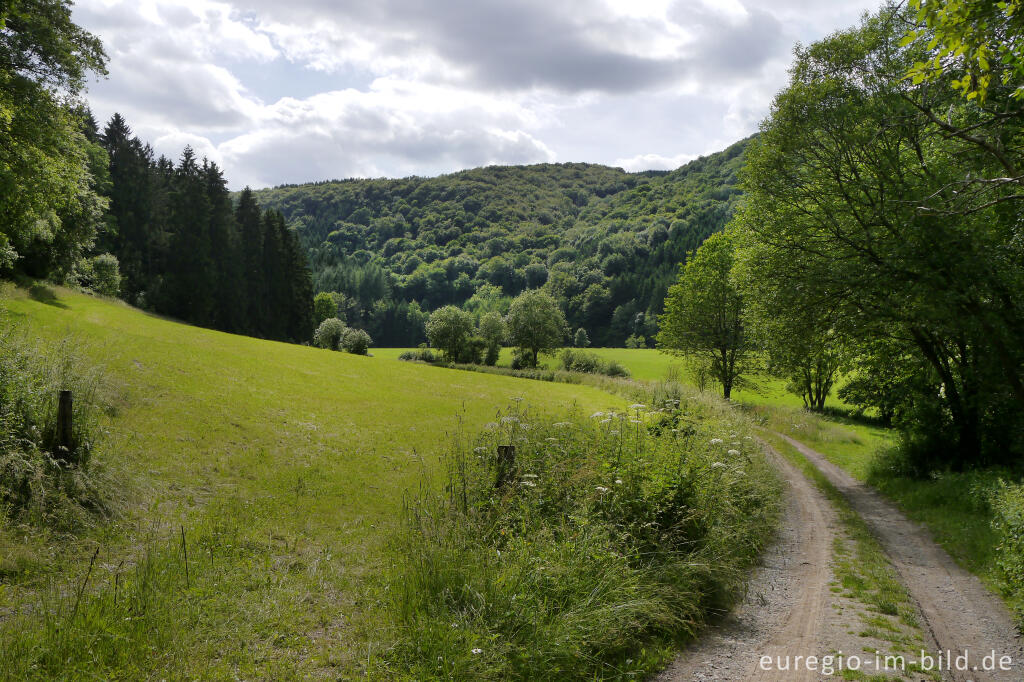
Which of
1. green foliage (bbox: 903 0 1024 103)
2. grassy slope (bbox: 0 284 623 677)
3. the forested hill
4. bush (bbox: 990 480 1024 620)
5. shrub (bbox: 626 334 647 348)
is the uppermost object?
the forested hill

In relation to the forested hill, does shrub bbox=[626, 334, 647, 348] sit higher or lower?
lower

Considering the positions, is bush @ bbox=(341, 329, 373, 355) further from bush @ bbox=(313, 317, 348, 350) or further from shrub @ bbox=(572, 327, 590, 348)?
shrub @ bbox=(572, 327, 590, 348)

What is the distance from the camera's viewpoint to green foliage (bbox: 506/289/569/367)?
2613 inches

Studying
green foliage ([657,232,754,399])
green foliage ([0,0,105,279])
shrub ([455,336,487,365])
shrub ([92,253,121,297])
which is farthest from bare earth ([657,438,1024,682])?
shrub ([455,336,487,365])

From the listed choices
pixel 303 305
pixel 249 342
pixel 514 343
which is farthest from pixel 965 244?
pixel 303 305

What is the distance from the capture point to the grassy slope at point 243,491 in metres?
5.55

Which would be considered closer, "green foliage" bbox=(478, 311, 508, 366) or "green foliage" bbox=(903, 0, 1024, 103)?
"green foliage" bbox=(903, 0, 1024, 103)

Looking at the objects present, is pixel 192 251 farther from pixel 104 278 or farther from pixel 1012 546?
pixel 1012 546

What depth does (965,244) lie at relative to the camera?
13.9m

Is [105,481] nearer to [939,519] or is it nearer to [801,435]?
[939,519]

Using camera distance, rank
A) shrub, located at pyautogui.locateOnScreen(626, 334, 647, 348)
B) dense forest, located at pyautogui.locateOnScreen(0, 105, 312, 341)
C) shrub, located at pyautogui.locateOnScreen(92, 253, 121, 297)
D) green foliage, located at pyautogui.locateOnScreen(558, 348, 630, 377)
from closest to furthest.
→ shrub, located at pyautogui.locateOnScreen(92, 253, 121, 297), dense forest, located at pyautogui.locateOnScreen(0, 105, 312, 341), green foliage, located at pyautogui.locateOnScreen(558, 348, 630, 377), shrub, located at pyautogui.locateOnScreen(626, 334, 647, 348)

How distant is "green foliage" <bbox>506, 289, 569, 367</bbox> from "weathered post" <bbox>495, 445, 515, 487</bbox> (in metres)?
57.6

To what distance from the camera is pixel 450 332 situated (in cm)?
6262

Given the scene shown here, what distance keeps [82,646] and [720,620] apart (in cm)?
697
